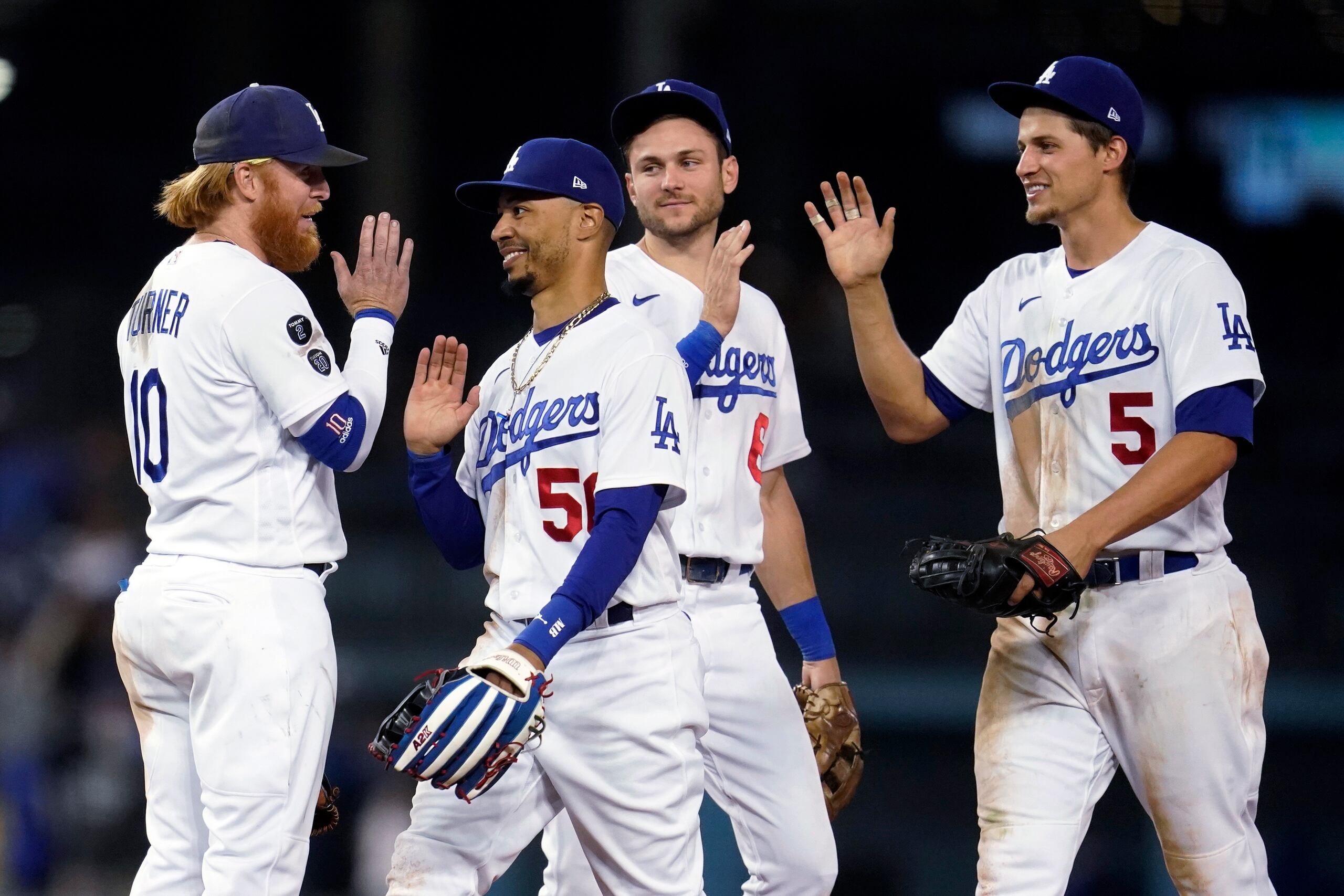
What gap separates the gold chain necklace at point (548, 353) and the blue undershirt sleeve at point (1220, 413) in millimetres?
1086

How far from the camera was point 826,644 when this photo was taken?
3.48 meters

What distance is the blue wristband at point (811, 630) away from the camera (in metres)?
3.46

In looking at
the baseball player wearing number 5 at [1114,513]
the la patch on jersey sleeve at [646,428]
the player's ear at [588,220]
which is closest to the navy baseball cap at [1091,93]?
the baseball player wearing number 5 at [1114,513]

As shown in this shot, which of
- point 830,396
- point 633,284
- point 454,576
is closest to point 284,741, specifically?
point 633,284

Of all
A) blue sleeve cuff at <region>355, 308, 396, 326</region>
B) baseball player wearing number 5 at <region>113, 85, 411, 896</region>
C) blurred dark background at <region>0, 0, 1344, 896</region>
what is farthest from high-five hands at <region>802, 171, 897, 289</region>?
blurred dark background at <region>0, 0, 1344, 896</region>

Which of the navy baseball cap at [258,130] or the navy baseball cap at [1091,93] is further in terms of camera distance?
the navy baseball cap at [1091,93]

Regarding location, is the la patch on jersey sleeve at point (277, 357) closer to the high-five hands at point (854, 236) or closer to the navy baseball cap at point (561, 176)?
the navy baseball cap at point (561, 176)

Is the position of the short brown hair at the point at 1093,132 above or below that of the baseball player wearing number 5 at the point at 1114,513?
above

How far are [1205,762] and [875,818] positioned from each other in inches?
182

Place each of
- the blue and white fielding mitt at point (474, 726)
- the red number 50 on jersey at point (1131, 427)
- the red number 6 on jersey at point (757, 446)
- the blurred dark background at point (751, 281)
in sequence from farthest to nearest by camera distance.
Answer: the blurred dark background at point (751, 281), the red number 6 on jersey at point (757, 446), the red number 50 on jersey at point (1131, 427), the blue and white fielding mitt at point (474, 726)

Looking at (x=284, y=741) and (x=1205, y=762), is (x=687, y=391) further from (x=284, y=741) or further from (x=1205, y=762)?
(x=1205, y=762)

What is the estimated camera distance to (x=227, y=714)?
2594 millimetres

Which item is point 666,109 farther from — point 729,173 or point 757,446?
point 757,446

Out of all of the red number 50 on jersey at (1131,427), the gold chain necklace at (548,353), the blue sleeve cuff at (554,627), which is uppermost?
the gold chain necklace at (548,353)
